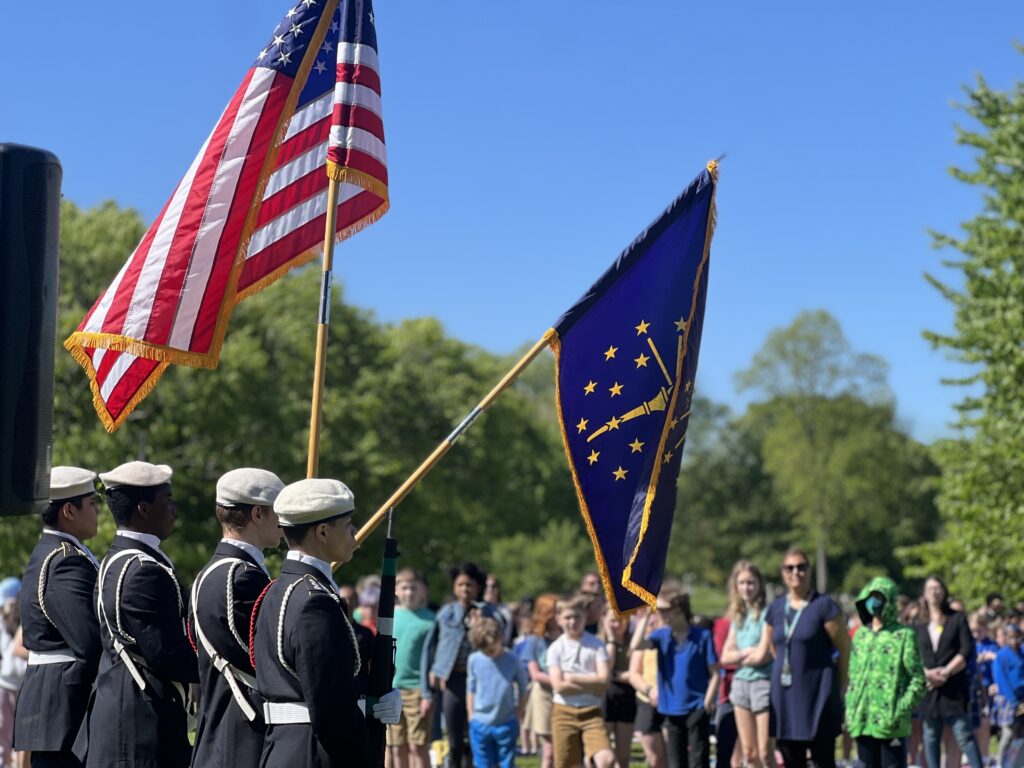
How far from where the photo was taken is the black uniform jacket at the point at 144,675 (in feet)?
20.0

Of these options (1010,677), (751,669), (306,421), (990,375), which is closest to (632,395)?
(751,669)

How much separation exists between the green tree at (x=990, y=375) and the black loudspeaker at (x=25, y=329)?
73.6 ft

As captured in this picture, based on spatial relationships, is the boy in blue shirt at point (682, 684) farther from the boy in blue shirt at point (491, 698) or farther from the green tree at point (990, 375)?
the green tree at point (990, 375)

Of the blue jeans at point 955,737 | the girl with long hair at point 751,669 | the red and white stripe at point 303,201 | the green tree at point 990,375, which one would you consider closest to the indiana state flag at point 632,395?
the red and white stripe at point 303,201

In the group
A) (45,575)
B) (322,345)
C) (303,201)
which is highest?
(303,201)

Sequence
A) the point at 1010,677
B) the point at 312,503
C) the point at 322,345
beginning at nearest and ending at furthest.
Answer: the point at 312,503 < the point at 322,345 < the point at 1010,677

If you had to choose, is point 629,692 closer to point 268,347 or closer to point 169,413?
point 169,413

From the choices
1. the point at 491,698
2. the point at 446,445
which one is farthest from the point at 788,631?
the point at 446,445

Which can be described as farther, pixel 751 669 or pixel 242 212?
pixel 751 669

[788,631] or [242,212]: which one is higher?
[242,212]

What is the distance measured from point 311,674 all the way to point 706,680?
728 cm

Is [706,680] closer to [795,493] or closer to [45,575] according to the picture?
[45,575]

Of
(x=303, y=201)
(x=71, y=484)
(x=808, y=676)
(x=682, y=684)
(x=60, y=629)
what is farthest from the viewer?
(x=682, y=684)

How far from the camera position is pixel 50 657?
6.86 metres
